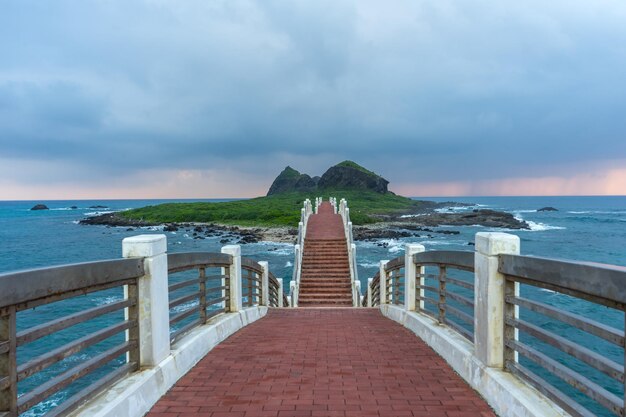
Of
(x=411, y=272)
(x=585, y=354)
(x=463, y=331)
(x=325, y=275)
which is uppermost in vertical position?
(x=585, y=354)

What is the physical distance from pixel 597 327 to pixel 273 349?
4.46 metres

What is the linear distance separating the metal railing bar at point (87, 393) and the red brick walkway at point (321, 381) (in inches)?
17.5

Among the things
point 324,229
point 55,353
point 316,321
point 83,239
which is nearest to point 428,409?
point 55,353

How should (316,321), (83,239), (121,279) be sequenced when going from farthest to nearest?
1. (83,239)
2. (316,321)
3. (121,279)

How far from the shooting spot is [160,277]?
15.4 feet

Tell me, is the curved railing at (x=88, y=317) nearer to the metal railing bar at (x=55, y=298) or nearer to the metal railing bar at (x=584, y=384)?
the metal railing bar at (x=55, y=298)

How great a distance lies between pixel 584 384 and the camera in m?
3.07

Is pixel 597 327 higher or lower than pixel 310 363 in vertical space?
higher

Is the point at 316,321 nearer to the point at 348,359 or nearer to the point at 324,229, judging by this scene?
the point at 348,359

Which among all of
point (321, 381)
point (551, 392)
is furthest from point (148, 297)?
point (551, 392)

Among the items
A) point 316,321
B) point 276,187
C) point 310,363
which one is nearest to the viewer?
point 310,363

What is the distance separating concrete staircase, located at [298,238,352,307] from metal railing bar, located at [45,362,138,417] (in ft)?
48.5

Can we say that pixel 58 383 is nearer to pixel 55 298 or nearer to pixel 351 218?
pixel 55 298

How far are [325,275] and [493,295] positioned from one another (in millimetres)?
16767
